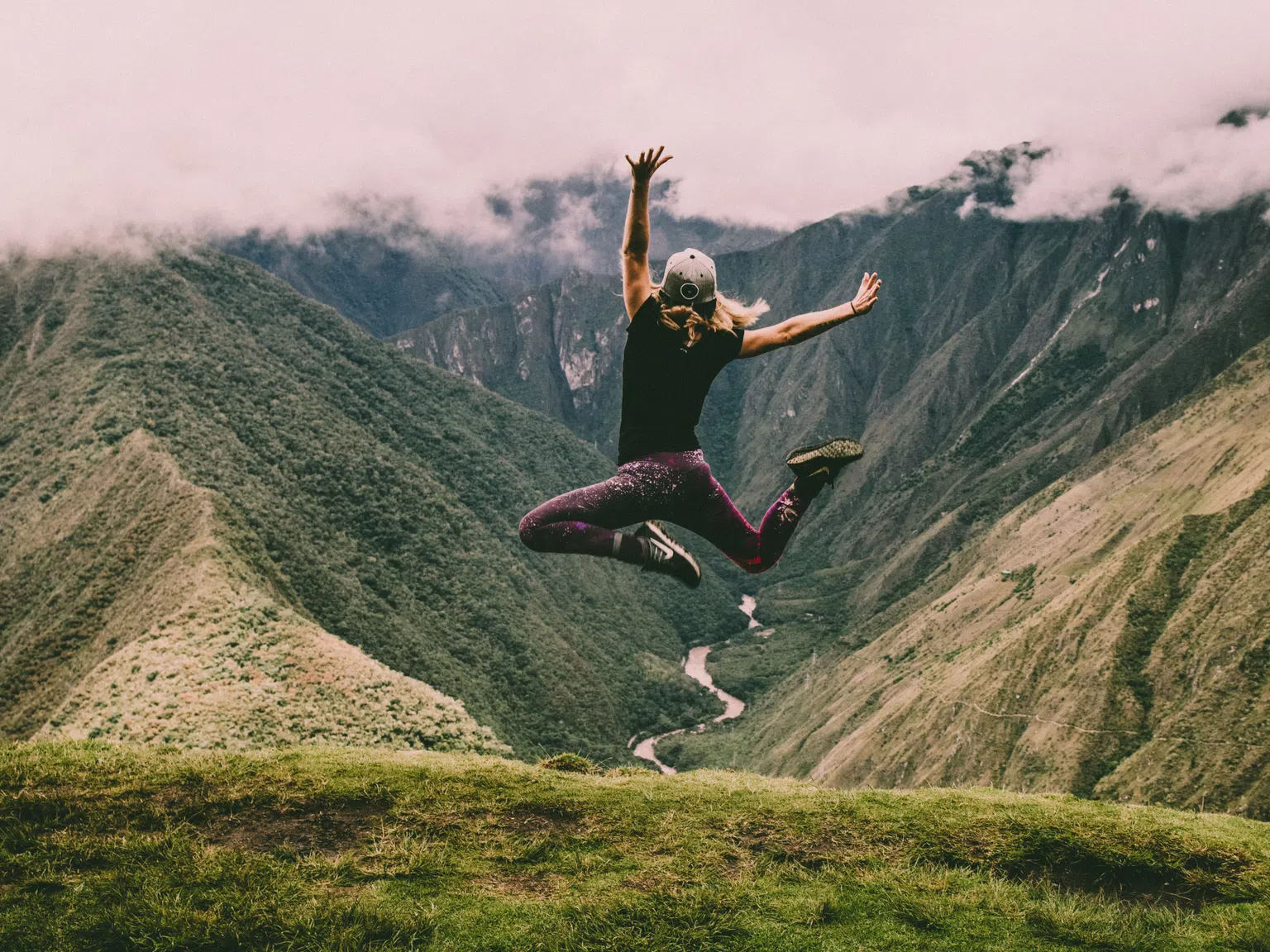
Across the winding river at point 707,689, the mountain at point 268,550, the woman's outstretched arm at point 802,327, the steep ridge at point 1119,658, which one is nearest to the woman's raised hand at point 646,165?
the woman's outstretched arm at point 802,327

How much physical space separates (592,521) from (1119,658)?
72.7 meters

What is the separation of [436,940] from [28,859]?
3863 millimetres

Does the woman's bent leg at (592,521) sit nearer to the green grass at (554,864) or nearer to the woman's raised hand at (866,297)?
the woman's raised hand at (866,297)

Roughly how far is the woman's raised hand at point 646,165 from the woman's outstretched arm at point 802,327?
65.9 inches

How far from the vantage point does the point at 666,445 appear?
25.7 ft

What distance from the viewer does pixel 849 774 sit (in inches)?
3137

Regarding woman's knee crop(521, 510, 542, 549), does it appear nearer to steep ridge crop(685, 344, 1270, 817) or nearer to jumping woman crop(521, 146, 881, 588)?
jumping woman crop(521, 146, 881, 588)

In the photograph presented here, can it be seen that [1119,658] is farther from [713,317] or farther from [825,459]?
[713,317]

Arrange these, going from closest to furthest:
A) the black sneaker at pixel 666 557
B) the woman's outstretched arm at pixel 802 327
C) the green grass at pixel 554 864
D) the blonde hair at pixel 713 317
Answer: the green grass at pixel 554 864
the blonde hair at pixel 713 317
the black sneaker at pixel 666 557
the woman's outstretched arm at pixel 802 327

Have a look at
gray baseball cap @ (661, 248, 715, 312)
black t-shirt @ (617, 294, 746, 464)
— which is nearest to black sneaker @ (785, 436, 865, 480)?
black t-shirt @ (617, 294, 746, 464)

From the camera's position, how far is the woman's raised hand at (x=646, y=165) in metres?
7.29

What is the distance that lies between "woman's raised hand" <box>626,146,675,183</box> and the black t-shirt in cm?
101

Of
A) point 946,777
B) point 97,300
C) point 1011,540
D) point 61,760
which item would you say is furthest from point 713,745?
point 61,760

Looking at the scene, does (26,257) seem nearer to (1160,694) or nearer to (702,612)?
(702,612)
